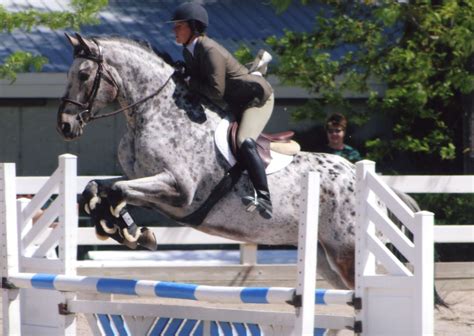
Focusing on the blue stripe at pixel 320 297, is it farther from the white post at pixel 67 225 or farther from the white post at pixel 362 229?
the white post at pixel 67 225

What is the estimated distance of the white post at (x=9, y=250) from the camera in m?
7.07

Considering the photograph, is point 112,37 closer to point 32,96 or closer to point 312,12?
point 32,96

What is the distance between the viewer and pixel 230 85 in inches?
282

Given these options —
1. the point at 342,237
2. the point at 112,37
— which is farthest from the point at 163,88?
the point at 342,237

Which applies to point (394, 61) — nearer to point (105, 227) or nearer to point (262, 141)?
point (262, 141)

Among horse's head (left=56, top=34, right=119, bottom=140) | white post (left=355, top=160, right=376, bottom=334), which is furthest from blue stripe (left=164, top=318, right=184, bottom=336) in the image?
horse's head (left=56, top=34, right=119, bottom=140)

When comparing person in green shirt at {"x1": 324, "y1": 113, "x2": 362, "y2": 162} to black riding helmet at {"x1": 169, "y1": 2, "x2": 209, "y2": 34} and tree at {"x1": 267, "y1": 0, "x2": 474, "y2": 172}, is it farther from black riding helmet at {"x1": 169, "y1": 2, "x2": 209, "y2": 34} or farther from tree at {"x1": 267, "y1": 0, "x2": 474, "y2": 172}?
black riding helmet at {"x1": 169, "y1": 2, "x2": 209, "y2": 34}

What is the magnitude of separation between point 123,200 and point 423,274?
1.79m

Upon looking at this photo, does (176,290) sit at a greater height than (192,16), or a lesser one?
lesser

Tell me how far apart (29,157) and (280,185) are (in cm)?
699

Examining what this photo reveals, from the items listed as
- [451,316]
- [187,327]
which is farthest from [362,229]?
[451,316]

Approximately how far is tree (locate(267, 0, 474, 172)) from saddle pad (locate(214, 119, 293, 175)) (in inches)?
160

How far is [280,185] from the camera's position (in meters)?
7.17

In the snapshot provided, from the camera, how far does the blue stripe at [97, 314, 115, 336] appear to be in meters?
6.73
